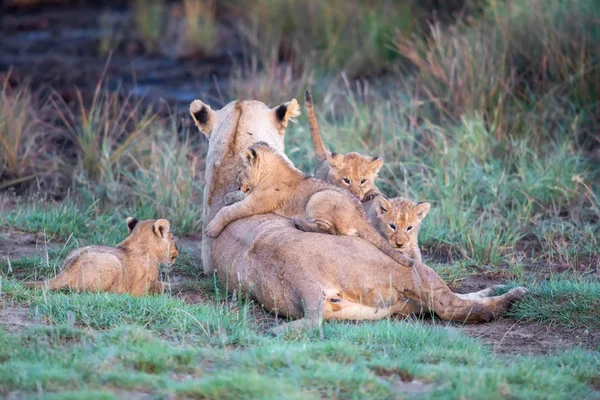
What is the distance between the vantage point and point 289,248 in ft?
20.2

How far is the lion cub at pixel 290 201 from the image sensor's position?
21.3 ft

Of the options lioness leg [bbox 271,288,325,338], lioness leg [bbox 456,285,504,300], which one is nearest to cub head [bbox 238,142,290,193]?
lioness leg [bbox 271,288,325,338]

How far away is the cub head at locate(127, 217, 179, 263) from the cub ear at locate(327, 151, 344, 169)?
166 cm

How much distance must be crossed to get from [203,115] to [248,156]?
2.98 feet

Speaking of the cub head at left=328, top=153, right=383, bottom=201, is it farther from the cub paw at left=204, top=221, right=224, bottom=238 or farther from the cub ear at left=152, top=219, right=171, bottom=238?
the cub ear at left=152, top=219, right=171, bottom=238

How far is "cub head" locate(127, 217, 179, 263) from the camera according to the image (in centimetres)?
679

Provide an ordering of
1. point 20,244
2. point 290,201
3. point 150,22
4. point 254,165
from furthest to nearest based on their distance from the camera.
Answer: point 150,22
point 20,244
point 254,165
point 290,201

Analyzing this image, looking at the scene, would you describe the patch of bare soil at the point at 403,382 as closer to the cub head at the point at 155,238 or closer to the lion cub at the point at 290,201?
the lion cub at the point at 290,201

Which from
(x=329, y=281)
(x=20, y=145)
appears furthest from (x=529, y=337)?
(x=20, y=145)

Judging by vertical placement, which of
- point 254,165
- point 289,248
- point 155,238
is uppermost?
point 254,165

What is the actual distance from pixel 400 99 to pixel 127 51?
22.5 feet

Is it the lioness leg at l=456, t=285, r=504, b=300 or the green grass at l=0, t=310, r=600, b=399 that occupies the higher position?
the green grass at l=0, t=310, r=600, b=399

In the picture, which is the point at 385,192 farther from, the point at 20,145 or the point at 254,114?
the point at 20,145

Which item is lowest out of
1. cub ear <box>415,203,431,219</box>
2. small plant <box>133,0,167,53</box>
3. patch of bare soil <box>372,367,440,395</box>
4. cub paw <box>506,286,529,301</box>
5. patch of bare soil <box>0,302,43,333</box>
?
cub paw <box>506,286,529,301</box>
